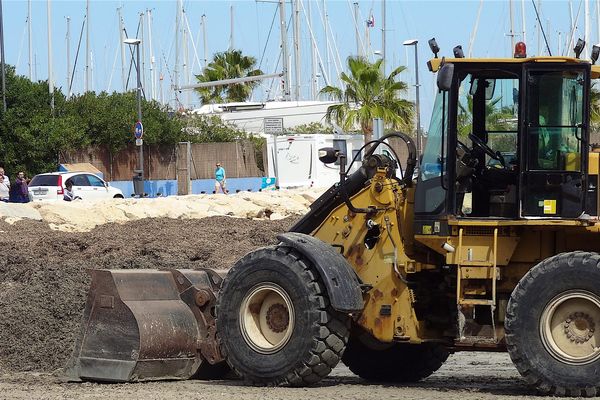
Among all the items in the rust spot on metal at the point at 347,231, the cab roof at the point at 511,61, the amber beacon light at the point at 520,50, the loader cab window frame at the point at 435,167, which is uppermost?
the amber beacon light at the point at 520,50

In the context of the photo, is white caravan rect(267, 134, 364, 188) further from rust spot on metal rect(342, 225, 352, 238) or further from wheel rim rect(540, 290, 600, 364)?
wheel rim rect(540, 290, 600, 364)

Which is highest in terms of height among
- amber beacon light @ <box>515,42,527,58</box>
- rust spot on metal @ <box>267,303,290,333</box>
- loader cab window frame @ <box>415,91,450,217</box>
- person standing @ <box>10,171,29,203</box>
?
amber beacon light @ <box>515,42,527,58</box>

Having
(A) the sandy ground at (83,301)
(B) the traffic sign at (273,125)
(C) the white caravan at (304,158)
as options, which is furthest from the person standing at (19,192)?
(B) the traffic sign at (273,125)

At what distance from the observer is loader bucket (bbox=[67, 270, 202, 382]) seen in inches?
410

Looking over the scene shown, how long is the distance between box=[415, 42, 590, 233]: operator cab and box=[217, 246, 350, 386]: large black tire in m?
1.16

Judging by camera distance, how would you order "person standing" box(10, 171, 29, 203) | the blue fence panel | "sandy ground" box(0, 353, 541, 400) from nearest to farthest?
"sandy ground" box(0, 353, 541, 400), "person standing" box(10, 171, 29, 203), the blue fence panel

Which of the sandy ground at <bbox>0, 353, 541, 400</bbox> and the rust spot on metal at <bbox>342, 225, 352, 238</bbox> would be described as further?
the rust spot on metal at <bbox>342, 225, 352, 238</bbox>

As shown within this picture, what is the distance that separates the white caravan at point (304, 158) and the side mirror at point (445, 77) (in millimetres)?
32108

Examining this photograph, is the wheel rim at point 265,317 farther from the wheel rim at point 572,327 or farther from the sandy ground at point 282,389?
the wheel rim at point 572,327

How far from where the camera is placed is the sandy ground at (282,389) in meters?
9.29

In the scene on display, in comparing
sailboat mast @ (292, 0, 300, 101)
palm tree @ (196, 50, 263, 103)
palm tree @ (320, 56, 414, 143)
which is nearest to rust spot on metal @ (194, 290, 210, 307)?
palm tree @ (320, 56, 414, 143)

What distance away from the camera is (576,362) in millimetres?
8969

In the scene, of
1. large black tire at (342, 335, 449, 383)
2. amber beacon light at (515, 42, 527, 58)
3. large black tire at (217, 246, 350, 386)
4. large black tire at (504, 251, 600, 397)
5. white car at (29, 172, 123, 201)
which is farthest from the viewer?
white car at (29, 172, 123, 201)

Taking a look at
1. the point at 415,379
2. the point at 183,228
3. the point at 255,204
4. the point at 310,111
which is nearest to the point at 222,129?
the point at 310,111
